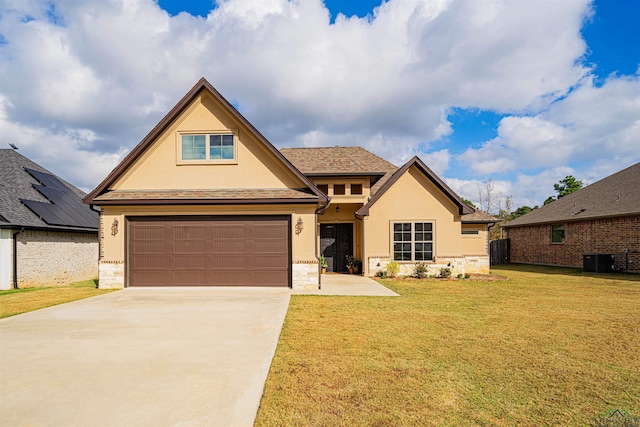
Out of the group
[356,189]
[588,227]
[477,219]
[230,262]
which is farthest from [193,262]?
[588,227]

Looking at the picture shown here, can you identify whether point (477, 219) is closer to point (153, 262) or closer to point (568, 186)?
point (153, 262)

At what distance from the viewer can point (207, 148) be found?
12.4m

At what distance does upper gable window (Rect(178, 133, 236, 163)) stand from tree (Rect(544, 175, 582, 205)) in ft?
123

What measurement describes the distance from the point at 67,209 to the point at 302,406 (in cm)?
1799

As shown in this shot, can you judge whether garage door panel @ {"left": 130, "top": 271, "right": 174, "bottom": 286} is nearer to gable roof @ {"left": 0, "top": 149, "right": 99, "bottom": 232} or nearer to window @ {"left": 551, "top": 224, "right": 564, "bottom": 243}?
gable roof @ {"left": 0, "top": 149, "right": 99, "bottom": 232}

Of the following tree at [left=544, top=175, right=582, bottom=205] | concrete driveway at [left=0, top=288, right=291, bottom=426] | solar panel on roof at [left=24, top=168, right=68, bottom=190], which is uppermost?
tree at [left=544, top=175, right=582, bottom=205]

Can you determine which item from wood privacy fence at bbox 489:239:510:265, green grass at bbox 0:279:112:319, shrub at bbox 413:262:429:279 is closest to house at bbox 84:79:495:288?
green grass at bbox 0:279:112:319

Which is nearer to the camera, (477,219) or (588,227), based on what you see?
(477,219)

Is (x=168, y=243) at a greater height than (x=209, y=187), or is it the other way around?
(x=209, y=187)

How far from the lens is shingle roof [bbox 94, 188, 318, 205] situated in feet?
37.7

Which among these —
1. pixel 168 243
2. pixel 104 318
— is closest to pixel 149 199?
pixel 168 243

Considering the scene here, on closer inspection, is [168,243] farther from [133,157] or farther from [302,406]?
[302,406]

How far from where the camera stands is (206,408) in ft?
11.8

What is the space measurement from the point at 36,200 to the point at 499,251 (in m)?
29.7
